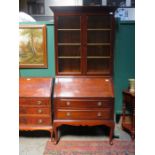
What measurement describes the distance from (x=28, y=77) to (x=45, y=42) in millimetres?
579

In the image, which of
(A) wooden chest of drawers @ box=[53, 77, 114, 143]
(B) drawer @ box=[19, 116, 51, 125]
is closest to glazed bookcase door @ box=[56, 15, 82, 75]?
(A) wooden chest of drawers @ box=[53, 77, 114, 143]

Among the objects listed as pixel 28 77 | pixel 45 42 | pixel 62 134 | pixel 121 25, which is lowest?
pixel 62 134

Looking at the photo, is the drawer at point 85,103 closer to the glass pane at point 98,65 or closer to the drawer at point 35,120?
the drawer at point 35,120

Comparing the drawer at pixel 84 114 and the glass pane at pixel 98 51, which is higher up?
the glass pane at pixel 98 51

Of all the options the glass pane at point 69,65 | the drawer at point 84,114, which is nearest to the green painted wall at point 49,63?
the glass pane at point 69,65

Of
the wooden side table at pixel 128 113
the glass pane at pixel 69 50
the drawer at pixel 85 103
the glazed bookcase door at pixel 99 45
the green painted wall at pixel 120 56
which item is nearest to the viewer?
the drawer at pixel 85 103

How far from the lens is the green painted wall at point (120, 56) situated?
3.38 m

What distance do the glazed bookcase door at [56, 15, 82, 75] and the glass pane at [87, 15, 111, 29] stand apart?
0.60 feet

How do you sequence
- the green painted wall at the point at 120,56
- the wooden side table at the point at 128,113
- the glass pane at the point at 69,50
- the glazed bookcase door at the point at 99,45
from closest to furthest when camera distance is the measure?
the wooden side table at the point at 128,113 < the glazed bookcase door at the point at 99,45 < the glass pane at the point at 69,50 < the green painted wall at the point at 120,56

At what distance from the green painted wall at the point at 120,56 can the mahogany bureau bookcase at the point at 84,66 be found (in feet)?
0.66

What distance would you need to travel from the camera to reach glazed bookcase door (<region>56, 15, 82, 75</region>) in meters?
3.17
